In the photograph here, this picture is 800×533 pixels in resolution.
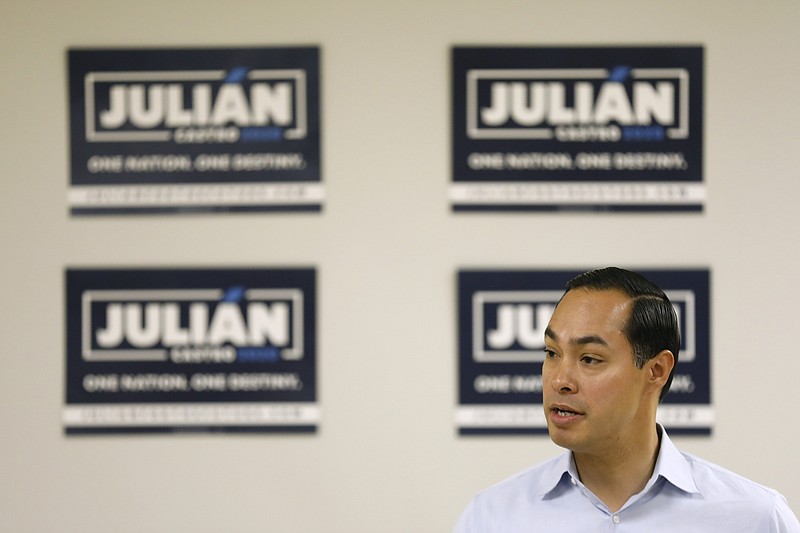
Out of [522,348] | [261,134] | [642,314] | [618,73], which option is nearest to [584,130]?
[618,73]

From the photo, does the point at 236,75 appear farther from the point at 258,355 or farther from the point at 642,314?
the point at 642,314

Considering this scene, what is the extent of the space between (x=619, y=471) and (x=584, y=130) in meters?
1.26

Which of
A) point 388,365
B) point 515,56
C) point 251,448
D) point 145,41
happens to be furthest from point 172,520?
point 515,56

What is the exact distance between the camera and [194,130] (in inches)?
96.5

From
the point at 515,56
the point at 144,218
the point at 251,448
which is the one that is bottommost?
the point at 251,448

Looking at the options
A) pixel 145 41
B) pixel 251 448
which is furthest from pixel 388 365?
pixel 145 41

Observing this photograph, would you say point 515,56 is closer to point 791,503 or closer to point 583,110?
point 583,110

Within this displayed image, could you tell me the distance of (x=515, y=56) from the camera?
2439mm

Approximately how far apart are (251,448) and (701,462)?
1.35 metres

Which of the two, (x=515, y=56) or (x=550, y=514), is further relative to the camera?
(x=515, y=56)

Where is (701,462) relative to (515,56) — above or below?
below

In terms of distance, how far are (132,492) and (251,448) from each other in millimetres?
375

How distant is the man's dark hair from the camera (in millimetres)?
1437

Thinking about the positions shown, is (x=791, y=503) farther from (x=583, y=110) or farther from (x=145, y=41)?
(x=145, y=41)
